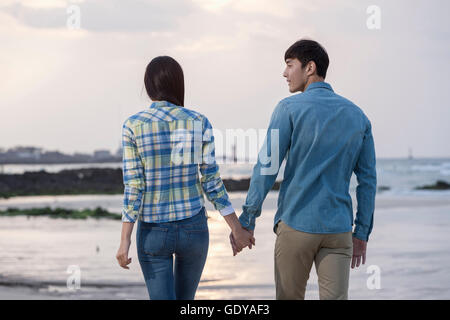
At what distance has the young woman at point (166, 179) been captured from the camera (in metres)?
A: 2.60

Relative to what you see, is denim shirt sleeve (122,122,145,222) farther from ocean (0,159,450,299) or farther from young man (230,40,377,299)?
ocean (0,159,450,299)

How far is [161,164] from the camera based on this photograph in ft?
8.53

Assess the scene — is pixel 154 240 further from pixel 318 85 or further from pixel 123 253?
pixel 318 85

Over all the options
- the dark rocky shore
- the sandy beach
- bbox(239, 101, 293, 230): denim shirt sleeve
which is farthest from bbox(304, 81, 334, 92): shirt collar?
the dark rocky shore

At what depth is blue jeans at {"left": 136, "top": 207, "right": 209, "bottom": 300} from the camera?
262 cm

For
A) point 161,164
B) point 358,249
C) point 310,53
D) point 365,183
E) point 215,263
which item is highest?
point 310,53

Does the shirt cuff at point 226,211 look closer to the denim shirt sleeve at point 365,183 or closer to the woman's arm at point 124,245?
the woman's arm at point 124,245

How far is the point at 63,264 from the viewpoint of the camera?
28.1 ft

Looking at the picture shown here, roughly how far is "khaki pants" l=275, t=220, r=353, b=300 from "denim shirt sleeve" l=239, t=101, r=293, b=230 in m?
0.18

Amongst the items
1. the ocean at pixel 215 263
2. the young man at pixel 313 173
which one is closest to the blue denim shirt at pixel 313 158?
the young man at pixel 313 173

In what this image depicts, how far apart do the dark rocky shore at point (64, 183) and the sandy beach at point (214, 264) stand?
1078 cm

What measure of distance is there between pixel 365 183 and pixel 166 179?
3.16 ft

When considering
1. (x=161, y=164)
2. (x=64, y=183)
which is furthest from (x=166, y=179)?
(x=64, y=183)
